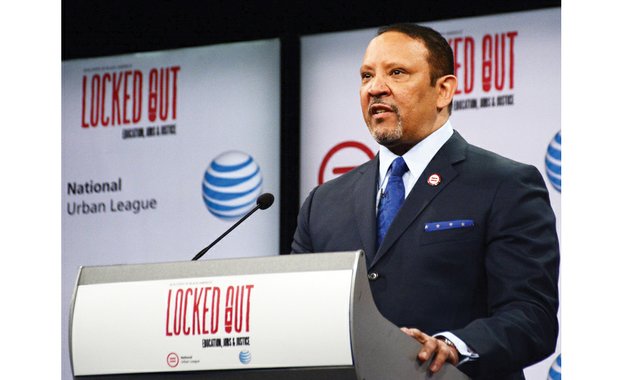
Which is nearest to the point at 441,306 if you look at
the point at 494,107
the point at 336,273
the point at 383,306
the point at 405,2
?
the point at 383,306

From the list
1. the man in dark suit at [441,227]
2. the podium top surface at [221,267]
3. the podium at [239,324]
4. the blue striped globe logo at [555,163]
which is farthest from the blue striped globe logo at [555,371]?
the podium top surface at [221,267]

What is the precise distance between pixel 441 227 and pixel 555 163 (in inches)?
Answer: 105

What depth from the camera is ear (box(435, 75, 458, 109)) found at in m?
2.82

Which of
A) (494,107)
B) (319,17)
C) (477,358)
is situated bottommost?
(477,358)

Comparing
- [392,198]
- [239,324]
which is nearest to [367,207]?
[392,198]

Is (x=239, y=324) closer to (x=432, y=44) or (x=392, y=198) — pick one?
(x=392, y=198)

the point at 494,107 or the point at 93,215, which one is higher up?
the point at 494,107

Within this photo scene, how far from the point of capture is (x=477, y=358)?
7.61 feet

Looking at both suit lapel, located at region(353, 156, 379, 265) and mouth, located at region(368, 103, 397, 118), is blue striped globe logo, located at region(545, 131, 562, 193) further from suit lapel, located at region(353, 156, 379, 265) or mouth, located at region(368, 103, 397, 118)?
mouth, located at region(368, 103, 397, 118)

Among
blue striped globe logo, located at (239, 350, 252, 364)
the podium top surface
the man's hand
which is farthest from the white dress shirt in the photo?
blue striped globe logo, located at (239, 350, 252, 364)

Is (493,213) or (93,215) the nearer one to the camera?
(493,213)

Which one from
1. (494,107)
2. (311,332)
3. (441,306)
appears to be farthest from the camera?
(494,107)

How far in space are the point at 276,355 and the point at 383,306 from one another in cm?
60

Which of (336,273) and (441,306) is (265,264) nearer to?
(336,273)
